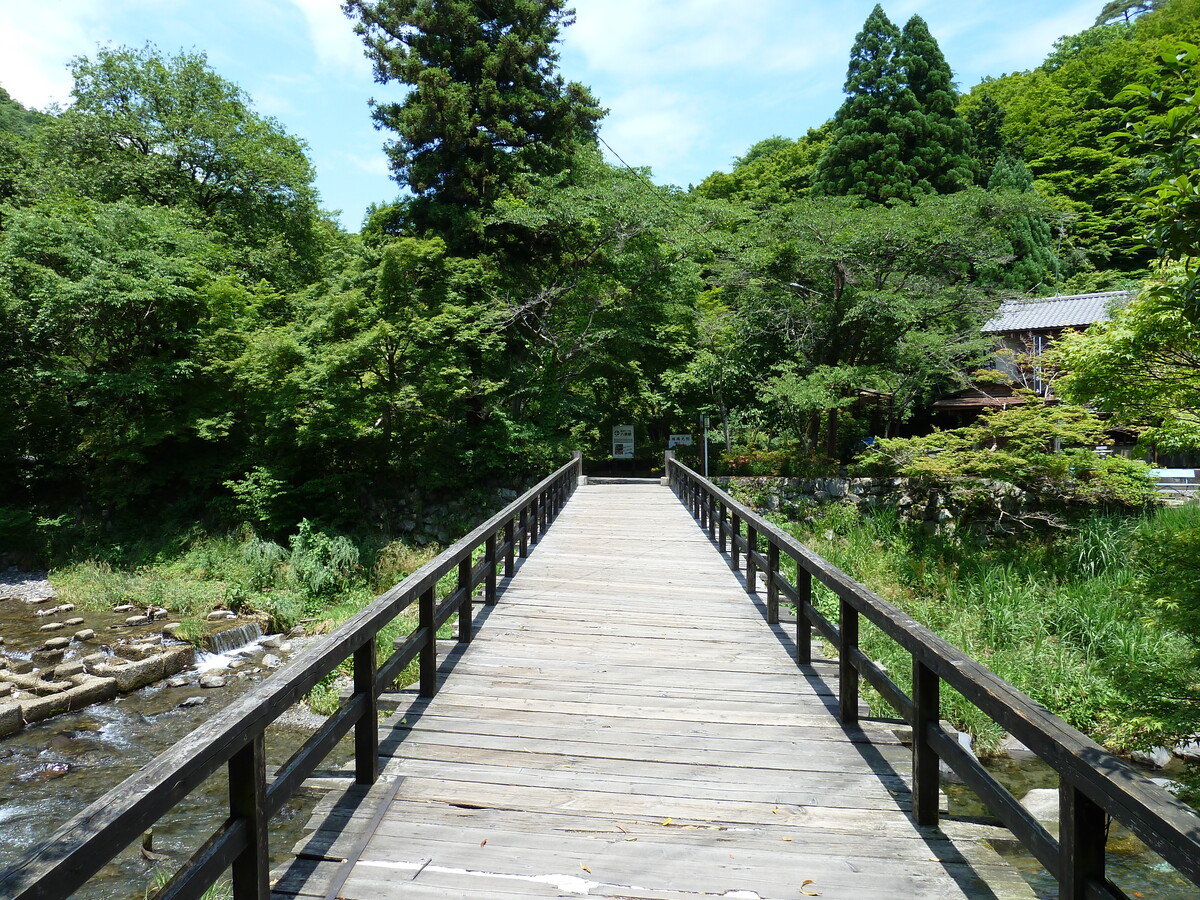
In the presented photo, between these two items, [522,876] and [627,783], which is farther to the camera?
[627,783]

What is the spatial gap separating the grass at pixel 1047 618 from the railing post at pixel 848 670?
11.1ft

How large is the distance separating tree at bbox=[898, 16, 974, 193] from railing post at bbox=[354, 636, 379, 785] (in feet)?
89.7

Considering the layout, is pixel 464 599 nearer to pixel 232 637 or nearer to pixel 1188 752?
pixel 1188 752

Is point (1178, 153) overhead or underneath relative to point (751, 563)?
overhead

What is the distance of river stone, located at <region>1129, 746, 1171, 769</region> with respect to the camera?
24.1ft

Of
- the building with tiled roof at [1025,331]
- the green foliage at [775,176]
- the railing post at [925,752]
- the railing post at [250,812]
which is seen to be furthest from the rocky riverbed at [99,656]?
the green foliage at [775,176]

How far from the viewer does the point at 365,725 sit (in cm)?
304

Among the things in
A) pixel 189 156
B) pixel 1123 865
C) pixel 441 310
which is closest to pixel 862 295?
pixel 441 310

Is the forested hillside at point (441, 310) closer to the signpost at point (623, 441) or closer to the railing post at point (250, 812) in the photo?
the signpost at point (623, 441)

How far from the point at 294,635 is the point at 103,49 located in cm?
2195

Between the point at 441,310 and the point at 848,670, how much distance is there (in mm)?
15411

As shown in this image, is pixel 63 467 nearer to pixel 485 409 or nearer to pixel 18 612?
pixel 18 612

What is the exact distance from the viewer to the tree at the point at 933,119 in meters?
26.5

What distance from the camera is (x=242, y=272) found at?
2205 cm
